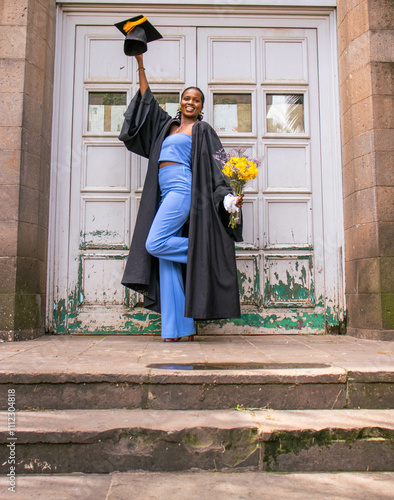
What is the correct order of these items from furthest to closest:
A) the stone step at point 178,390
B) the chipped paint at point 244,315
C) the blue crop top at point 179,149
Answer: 1. the chipped paint at point 244,315
2. the blue crop top at point 179,149
3. the stone step at point 178,390

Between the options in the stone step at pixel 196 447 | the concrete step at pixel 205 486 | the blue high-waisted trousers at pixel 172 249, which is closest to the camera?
the concrete step at pixel 205 486

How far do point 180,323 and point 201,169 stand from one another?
1363 mm

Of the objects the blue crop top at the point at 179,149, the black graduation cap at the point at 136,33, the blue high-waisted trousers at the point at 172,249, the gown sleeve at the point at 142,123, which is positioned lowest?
the blue high-waisted trousers at the point at 172,249

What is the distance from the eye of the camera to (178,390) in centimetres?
239

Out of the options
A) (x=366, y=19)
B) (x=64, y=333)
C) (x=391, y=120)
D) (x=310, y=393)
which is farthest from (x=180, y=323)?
(x=366, y=19)

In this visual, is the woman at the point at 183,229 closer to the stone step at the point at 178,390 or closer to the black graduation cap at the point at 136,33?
the black graduation cap at the point at 136,33

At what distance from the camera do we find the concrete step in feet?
5.88

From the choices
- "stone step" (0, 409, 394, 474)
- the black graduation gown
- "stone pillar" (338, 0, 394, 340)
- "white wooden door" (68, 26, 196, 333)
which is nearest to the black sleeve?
the black graduation gown

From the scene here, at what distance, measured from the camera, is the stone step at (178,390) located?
2.39 metres

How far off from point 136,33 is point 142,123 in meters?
0.77

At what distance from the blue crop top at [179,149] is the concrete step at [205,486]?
8.80 feet

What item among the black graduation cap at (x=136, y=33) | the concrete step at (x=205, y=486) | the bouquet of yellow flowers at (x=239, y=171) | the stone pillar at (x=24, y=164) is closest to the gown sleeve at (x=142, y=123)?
the black graduation cap at (x=136, y=33)

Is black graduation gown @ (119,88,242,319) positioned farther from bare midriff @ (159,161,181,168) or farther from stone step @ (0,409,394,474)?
stone step @ (0,409,394,474)

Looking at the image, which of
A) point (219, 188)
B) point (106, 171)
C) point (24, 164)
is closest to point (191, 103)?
point (219, 188)
